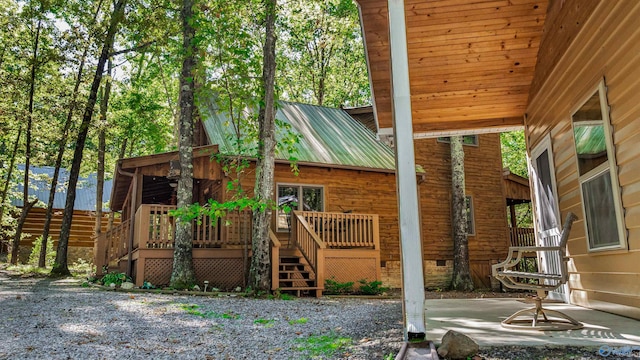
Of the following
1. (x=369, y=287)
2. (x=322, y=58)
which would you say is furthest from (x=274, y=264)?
(x=322, y=58)

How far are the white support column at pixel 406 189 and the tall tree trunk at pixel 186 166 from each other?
7.50 metres

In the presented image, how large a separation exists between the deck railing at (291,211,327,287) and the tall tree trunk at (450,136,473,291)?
20.2 ft

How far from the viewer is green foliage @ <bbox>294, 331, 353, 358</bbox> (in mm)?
3999

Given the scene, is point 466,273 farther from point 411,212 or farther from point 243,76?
point 411,212

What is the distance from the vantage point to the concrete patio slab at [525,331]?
128 inches

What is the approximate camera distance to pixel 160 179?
→ 14.8m

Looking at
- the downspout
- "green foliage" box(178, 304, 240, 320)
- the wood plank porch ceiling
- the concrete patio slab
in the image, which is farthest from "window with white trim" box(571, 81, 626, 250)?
the downspout

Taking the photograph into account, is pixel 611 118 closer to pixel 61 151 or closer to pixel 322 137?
pixel 322 137

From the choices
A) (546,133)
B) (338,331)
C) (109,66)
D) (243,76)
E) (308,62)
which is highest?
(308,62)

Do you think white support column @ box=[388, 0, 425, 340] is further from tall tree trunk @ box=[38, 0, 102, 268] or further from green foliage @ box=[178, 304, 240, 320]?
tall tree trunk @ box=[38, 0, 102, 268]

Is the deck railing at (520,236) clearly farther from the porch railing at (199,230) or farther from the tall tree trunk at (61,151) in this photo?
the tall tree trunk at (61,151)

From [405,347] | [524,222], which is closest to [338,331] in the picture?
[405,347]

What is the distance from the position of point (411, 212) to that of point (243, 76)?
846 cm

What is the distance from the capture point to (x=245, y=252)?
1077cm
